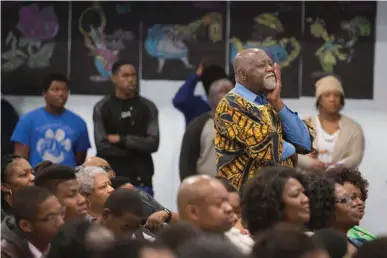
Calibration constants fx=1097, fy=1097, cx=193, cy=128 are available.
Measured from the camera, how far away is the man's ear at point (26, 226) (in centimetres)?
402

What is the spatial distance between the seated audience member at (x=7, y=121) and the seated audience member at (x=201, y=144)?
1.34 meters

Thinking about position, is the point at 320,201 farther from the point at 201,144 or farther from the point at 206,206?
the point at 201,144

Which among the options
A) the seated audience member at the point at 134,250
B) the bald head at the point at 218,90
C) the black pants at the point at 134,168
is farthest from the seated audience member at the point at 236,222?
the black pants at the point at 134,168

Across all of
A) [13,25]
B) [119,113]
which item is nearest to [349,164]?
[119,113]

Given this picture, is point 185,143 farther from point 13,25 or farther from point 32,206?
point 32,206

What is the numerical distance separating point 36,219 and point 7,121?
3.61 m

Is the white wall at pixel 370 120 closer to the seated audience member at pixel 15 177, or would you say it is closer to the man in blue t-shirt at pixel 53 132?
the man in blue t-shirt at pixel 53 132

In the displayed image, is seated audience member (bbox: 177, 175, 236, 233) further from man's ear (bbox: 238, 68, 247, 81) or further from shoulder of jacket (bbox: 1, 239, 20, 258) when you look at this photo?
man's ear (bbox: 238, 68, 247, 81)

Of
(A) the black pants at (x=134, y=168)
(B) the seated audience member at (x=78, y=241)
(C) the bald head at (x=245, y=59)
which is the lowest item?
(A) the black pants at (x=134, y=168)

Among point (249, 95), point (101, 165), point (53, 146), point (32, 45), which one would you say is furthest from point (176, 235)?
point (32, 45)

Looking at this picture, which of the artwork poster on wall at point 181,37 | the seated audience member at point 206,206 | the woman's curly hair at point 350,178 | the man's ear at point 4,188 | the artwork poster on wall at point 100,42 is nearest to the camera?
the seated audience member at point 206,206

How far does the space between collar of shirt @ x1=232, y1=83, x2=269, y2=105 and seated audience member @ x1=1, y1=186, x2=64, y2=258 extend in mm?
1028

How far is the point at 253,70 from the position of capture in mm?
4719

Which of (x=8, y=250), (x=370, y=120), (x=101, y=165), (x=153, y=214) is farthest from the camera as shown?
(x=370, y=120)
